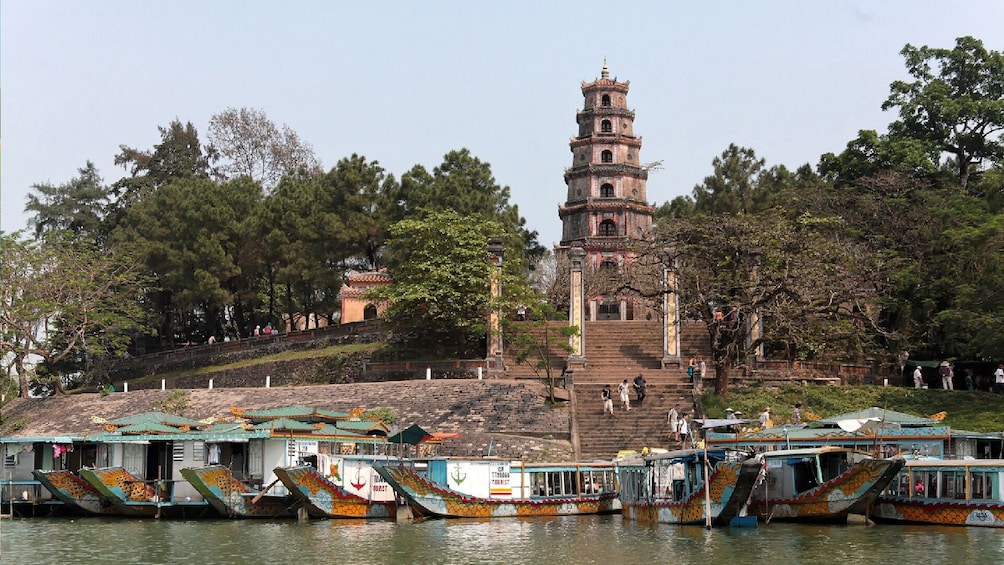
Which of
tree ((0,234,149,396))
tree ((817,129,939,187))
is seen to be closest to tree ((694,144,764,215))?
tree ((817,129,939,187))

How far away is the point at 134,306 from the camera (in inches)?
2120

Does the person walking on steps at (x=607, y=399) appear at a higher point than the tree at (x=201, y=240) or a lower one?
lower

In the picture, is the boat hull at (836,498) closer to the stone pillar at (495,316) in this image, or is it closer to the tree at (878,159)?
the stone pillar at (495,316)

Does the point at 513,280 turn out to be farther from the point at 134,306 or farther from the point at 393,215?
the point at 134,306

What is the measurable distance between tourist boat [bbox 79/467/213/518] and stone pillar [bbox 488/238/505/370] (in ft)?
47.7

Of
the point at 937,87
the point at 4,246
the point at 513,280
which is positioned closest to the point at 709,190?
the point at 937,87

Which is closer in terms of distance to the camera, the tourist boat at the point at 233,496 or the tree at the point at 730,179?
the tourist boat at the point at 233,496

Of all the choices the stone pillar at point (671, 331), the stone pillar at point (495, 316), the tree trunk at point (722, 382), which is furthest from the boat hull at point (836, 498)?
the stone pillar at point (495, 316)

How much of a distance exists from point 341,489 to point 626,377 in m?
14.2

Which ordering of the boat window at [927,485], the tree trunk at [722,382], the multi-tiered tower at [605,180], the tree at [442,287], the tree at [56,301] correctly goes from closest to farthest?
the boat window at [927,485]
the tree trunk at [722,382]
the tree at [442,287]
the tree at [56,301]
the multi-tiered tower at [605,180]

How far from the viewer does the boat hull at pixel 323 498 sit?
2950 cm

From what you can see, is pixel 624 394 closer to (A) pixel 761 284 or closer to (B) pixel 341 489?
(A) pixel 761 284

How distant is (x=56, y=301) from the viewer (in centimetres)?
4919

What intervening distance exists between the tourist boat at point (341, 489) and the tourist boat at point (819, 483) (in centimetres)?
868
